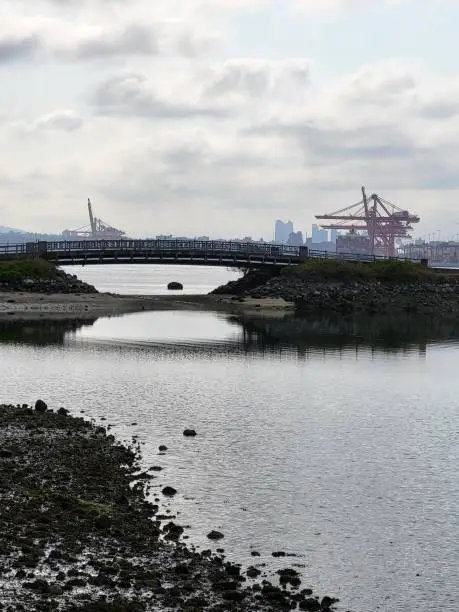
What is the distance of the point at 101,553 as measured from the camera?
19.9m

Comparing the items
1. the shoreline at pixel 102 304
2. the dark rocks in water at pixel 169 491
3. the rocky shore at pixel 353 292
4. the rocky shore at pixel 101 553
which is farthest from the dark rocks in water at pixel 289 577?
the rocky shore at pixel 353 292

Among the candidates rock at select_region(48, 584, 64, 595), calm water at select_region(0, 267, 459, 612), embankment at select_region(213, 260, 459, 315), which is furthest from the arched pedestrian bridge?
rock at select_region(48, 584, 64, 595)

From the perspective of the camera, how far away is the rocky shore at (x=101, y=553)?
17.7 meters

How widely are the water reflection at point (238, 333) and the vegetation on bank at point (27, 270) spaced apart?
20.5m

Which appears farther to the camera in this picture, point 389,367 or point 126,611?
point 389,367

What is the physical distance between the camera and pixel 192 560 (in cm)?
1994

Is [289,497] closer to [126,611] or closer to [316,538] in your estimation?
[316,538]

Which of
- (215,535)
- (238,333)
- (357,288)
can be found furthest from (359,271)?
(215,535)

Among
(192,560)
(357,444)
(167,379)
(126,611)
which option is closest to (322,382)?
(167,379)

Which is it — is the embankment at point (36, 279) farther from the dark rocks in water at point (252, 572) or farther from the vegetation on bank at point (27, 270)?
the dark rocks in water at point (252, 572)

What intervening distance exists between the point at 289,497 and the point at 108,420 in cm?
1102

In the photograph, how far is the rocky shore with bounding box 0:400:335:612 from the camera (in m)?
17.7

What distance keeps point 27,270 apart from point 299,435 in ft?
248

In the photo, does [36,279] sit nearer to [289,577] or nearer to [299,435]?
[299,435]
